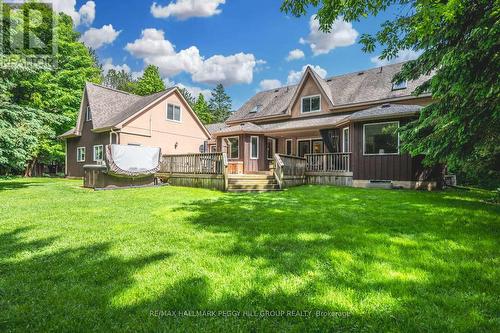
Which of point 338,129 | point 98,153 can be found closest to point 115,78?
point 98,153

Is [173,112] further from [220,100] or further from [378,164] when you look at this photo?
A: [220,100]

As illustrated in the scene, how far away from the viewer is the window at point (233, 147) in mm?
17097

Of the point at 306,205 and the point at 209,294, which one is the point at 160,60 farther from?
the point at 209,294

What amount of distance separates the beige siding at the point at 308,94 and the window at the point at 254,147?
3.29m

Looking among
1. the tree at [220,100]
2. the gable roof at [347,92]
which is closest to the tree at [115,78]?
the tree at [220,100]

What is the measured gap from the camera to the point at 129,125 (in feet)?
60.0

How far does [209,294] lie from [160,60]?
48961 mm

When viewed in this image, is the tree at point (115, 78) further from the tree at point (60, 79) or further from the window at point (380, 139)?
the window at point (380, 139)

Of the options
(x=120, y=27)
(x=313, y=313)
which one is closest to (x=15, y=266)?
(x=313, y=313)

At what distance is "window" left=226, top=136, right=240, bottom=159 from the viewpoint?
56.1ft

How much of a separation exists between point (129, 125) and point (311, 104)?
12587 mm

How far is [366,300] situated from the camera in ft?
7.92

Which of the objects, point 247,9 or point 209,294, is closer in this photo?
point 209,294
